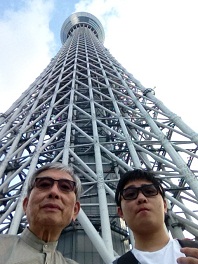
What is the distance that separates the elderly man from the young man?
0.65 meters

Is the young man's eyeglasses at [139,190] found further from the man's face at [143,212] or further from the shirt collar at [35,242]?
the shirt collar at [35,242]

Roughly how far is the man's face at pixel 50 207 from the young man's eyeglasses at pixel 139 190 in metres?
0.67

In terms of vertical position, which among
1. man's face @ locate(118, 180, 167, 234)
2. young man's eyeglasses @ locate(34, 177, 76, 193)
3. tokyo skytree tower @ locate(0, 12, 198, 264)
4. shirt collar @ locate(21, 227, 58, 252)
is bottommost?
shirt collar @ locate(21, 227, 58, 252)

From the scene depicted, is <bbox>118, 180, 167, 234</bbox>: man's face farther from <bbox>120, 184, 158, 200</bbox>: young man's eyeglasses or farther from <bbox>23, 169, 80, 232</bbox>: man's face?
<bbox>23, 169, 80, 232</bbox>: man's face

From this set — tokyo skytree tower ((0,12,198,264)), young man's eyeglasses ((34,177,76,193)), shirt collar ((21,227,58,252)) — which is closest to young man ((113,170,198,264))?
young man's eyeglasses ((34,177,76,193))

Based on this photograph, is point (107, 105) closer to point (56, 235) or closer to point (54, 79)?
point (54, 79)

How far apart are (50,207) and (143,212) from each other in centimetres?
107

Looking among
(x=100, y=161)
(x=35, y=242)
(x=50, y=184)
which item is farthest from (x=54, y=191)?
(x=100, y=161)

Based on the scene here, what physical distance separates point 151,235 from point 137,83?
19.2 metres

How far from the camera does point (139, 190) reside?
3.56m

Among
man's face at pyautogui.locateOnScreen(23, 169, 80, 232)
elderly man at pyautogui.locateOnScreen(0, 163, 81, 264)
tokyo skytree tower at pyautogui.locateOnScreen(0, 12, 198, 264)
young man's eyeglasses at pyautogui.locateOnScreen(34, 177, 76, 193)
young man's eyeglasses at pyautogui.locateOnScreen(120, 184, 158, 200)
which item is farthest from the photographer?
tokyo skytree tower at pyautogui.locateOnScreen(0, 12, 198, 264)

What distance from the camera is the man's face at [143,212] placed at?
3.29 meters

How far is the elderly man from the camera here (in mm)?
3020

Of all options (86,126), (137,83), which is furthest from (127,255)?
(137,83)
